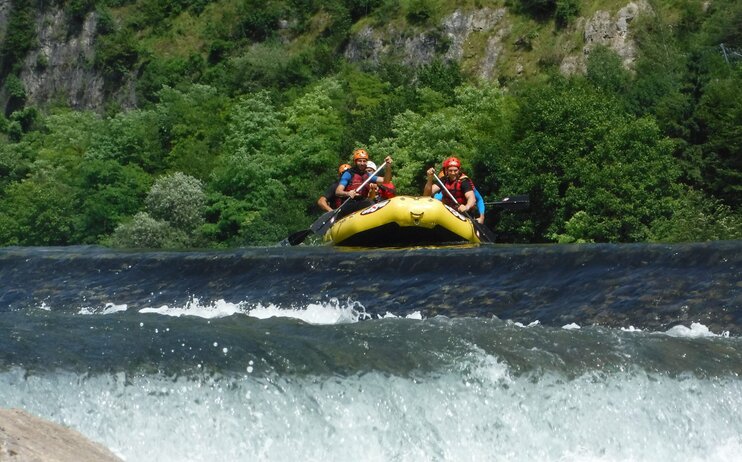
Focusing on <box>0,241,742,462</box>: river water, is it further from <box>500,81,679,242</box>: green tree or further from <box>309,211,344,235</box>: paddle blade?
<box>500,81,679,242</box>: green tree

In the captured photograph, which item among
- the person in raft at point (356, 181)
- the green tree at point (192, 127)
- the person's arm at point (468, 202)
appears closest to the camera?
the person's arm at point (468, 202)

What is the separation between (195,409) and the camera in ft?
33.8

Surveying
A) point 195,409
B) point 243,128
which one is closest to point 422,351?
point 195,409

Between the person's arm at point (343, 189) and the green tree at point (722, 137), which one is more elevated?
the person's arm at point (343, 189)

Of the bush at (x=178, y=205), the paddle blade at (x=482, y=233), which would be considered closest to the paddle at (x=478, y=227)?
the paddle blade at (x=482, y=233)

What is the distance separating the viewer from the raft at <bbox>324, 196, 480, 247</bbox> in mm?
22391

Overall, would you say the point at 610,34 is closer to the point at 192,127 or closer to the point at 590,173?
the point at 590,173

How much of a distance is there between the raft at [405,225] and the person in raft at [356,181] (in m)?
1.85

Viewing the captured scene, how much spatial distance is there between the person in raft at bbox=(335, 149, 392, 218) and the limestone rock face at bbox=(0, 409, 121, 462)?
657 inches

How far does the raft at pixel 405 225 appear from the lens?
22391mm

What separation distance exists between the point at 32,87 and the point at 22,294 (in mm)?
97265

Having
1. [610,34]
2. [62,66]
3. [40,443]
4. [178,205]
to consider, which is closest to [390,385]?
[40,443]

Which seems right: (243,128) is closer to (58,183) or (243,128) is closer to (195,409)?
(58,183)

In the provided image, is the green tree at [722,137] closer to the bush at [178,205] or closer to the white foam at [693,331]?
the bush at [178,205]
